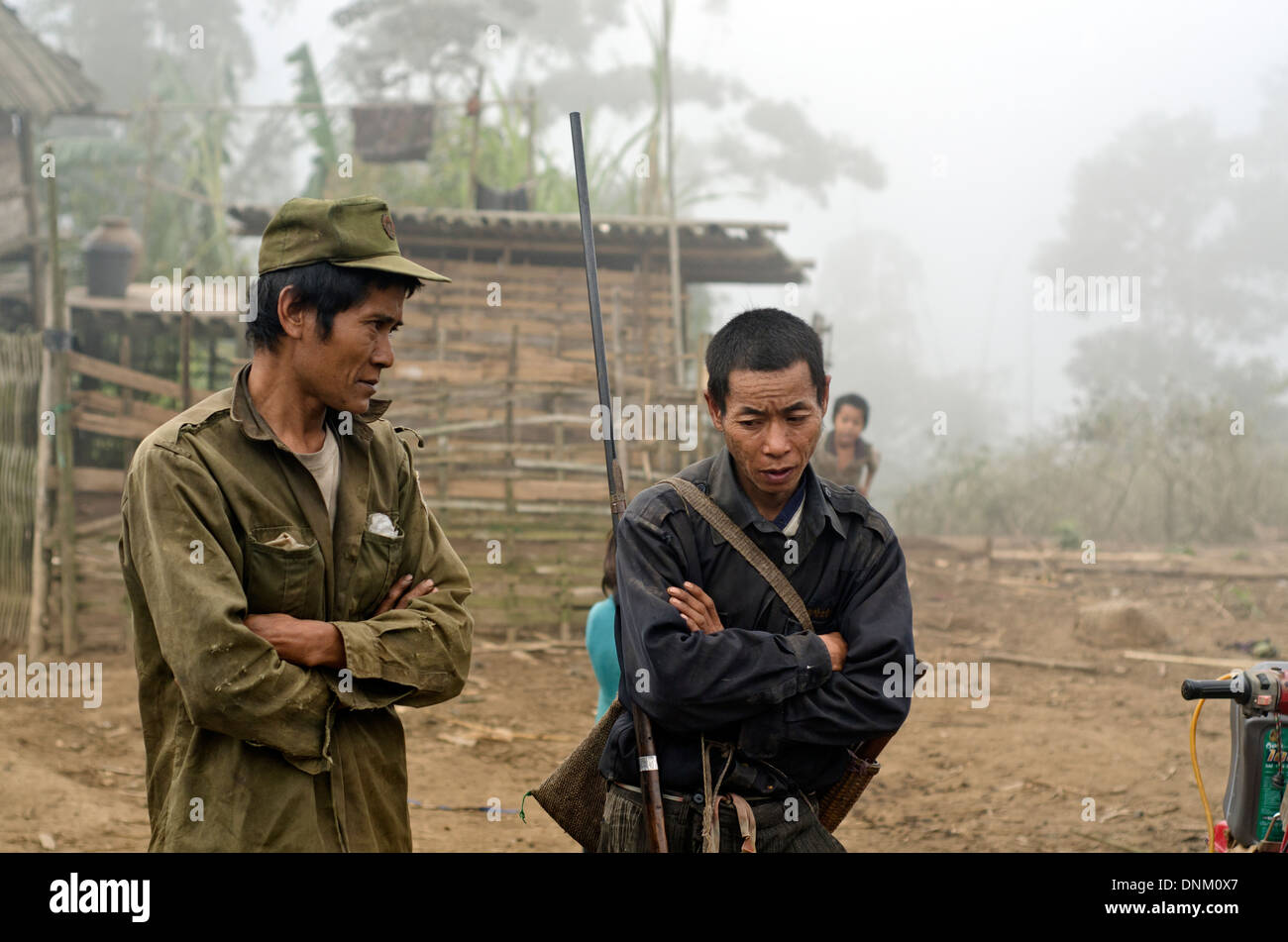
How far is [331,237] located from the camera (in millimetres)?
2623

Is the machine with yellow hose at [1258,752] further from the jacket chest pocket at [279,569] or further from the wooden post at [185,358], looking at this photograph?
the wooden post at [185,358]

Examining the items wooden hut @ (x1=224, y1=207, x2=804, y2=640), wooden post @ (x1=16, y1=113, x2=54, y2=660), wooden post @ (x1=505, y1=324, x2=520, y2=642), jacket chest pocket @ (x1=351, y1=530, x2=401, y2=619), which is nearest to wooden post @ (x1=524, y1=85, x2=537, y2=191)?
wooden hut @ (x1=224, y1=207, x2=804, y2=640)

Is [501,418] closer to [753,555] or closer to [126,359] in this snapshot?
[126,359]

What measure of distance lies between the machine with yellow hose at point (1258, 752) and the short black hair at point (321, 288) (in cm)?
207

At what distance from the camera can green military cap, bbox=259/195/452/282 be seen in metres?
2.62

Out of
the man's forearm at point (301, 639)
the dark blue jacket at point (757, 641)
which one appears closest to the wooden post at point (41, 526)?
the man's forearm at point (301, 639)

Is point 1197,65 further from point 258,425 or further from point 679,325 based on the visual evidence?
point 258,425

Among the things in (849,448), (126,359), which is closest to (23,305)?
(126,359)

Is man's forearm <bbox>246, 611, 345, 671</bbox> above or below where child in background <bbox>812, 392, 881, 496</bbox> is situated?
below

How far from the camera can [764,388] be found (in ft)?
8.72

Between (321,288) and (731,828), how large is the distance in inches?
59.4

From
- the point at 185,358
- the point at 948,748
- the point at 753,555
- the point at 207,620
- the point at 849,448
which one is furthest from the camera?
the point at 185,358

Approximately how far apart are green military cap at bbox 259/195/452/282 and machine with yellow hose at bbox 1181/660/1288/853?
6.81ft

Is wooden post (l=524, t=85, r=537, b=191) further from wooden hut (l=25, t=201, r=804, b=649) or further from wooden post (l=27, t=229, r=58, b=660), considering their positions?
wooden post (l=27, t=229, r=58, b=660)
